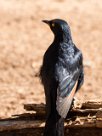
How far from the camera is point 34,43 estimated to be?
14055 mm

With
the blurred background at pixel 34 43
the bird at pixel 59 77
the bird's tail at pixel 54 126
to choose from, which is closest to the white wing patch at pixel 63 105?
the bird at pixel 59 77

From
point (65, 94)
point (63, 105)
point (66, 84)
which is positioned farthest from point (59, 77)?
point (63, 105)

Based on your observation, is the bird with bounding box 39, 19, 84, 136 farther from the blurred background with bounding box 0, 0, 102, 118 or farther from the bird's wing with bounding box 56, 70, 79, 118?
the blurred background with bounding box 0, 0, 102, 118

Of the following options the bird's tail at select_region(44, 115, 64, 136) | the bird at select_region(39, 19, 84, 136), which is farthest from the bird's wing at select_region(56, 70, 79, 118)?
the bird's tail at select_region(44, 115, 64, 136)

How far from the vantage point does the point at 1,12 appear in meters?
15.9

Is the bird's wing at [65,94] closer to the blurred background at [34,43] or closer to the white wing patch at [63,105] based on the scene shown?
the white wing patch at [63,105]

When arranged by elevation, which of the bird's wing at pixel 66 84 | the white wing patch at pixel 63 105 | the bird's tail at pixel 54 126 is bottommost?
the bird's tail at pixel 54 126

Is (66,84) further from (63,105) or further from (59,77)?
(63,105)

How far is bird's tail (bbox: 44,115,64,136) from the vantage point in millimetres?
7473

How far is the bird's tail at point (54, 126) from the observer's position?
24.5ft

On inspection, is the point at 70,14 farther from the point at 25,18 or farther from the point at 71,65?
the point at 71,65

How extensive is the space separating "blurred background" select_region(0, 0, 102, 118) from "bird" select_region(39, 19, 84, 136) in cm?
117

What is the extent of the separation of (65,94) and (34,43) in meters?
6.53

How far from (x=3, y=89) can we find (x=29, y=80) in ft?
2.73
